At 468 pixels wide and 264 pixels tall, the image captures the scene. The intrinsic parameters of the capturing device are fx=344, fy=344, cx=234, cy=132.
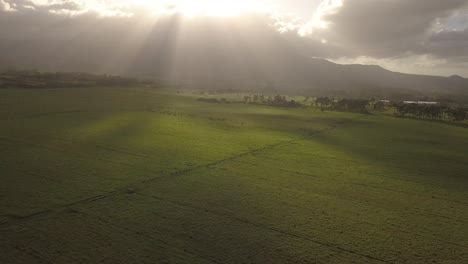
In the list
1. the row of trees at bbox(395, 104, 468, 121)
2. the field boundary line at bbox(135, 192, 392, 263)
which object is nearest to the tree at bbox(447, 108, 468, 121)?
the row of trees at bbox(395, 104, 468, 121)

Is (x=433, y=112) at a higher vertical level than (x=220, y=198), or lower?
higher

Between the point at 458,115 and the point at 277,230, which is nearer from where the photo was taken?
the point at 277,230

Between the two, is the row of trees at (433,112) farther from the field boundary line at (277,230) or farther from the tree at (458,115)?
the field boundary line at (277,230)

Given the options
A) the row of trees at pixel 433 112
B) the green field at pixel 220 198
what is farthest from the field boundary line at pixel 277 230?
the row of trees at pixel 433 112

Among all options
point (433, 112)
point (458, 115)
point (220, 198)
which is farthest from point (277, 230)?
point (433, 112)

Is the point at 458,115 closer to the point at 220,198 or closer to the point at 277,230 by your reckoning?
the point at 220,198

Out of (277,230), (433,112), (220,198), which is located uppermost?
(433,112)

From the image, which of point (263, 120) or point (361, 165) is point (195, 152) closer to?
point (361, 165)
